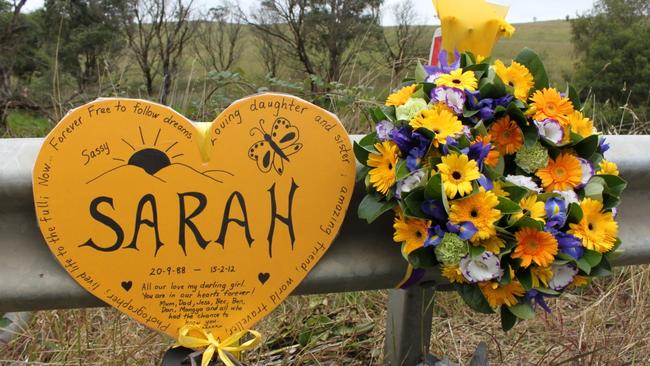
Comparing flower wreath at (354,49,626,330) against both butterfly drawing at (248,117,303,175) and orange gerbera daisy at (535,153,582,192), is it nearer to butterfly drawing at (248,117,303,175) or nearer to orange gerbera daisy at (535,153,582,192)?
orange gerbera daisy at (535,153,582,192)

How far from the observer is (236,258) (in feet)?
4.50

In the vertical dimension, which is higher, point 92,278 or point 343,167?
point 343,167

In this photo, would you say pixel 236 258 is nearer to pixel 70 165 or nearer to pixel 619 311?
pixel 70 165

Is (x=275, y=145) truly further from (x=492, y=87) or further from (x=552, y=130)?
(x=552, y=130)

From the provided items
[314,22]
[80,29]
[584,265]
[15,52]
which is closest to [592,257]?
[584,265]

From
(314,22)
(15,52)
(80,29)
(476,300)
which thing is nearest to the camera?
(476,300)

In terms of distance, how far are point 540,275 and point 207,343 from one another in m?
0.77

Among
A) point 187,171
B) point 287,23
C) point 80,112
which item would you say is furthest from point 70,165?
point 287,23

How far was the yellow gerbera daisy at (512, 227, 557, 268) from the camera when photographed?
1.23 metres

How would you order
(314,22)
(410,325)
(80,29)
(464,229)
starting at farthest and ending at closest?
(80,29) → (314,22) → (410,325) → (464,229)

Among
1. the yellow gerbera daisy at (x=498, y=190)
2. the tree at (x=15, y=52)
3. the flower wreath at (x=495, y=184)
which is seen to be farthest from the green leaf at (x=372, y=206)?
the tree at (x=15, y=52)

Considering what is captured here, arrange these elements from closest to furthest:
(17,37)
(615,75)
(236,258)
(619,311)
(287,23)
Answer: (236,258)
(619,311)
(17,37)
(615,75)
(287,23)

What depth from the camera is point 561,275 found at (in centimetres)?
129

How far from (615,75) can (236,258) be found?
12.3 metres
